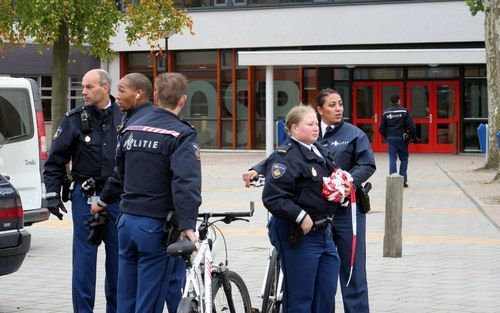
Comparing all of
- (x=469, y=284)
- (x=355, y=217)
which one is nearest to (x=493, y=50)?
(x=469, y=284)

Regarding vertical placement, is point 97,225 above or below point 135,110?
below

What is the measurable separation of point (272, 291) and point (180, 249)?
1.82 m

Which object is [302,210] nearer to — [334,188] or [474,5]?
[334,188]

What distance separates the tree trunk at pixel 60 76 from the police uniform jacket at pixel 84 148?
53.5ft

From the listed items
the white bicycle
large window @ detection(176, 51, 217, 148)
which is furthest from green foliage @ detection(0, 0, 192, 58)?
the white bicycle

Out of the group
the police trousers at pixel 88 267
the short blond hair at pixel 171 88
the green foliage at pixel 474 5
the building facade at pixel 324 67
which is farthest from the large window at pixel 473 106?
the short blond hair at pixel 171 88

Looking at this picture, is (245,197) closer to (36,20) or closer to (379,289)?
(36,20)

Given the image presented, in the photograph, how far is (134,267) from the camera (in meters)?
6.80

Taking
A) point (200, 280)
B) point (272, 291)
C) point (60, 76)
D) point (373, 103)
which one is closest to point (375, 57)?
point (373, 103)

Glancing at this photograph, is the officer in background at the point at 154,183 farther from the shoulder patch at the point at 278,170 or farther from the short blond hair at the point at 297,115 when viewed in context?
the short blond hair at the point at 297,115

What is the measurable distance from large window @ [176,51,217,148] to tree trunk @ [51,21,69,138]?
1551 centimetres

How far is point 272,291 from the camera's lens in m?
7.96

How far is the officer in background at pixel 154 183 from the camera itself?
6.64 metres

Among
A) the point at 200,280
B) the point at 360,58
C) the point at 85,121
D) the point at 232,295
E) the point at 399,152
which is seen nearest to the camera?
the point at 200,280
